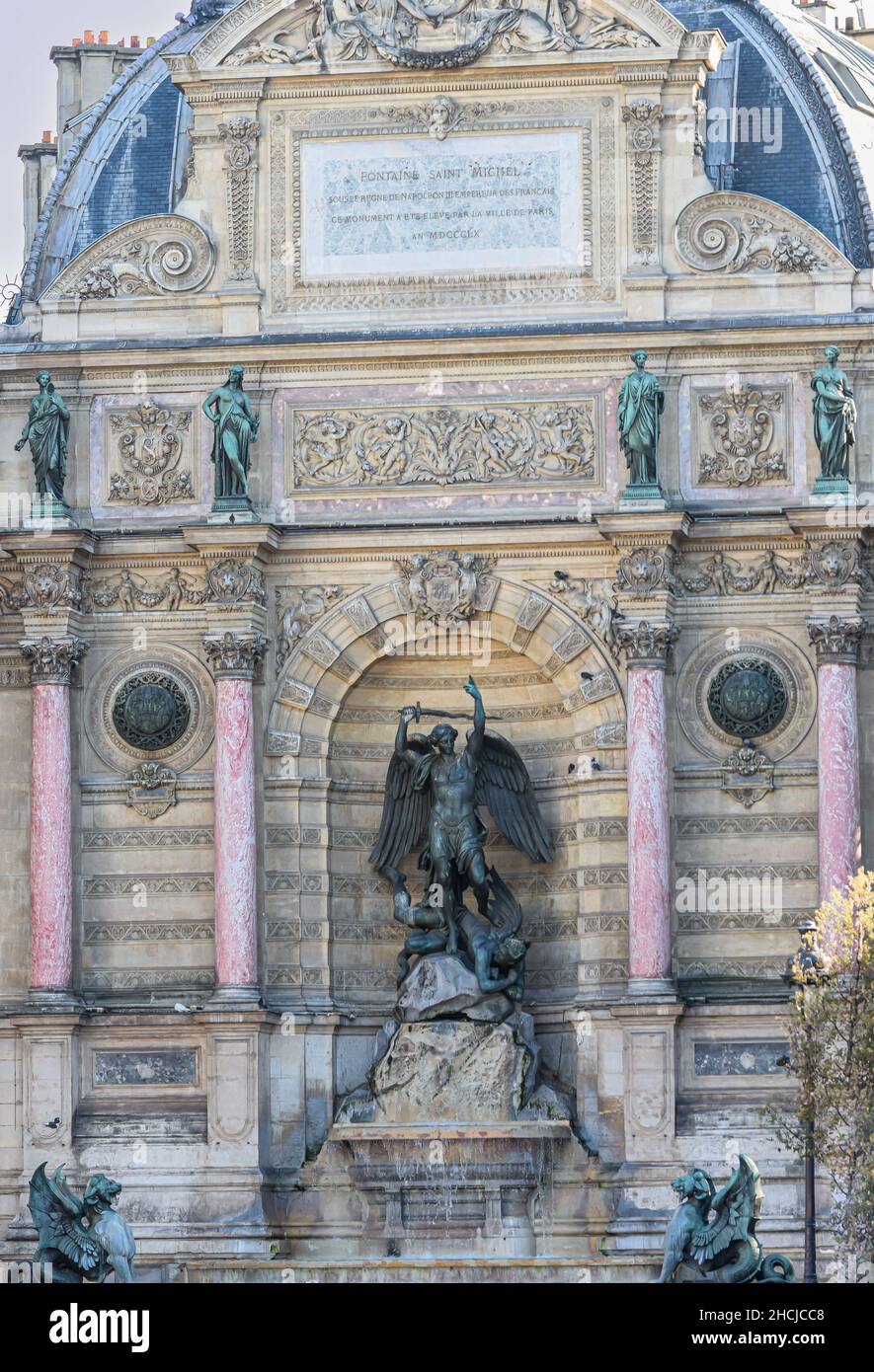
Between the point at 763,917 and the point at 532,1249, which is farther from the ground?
the point at 763,917

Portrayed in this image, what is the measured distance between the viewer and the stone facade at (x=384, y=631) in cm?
3625

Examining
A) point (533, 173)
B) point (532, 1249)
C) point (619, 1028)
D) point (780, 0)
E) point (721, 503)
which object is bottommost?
point (532, 1249)

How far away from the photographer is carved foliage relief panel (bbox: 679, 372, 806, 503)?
3691cm

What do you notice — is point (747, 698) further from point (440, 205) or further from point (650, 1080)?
point (440, 205)

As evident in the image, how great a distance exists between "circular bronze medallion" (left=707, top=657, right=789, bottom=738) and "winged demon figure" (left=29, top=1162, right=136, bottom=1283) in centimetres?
932

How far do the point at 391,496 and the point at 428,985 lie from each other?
17.0ft

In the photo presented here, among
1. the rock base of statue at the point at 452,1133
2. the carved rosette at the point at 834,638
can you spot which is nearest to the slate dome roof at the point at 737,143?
the carved rosette at the point at 834,638

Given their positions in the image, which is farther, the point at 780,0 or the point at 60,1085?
the point at 780,0

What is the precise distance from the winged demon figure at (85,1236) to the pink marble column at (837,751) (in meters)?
8.93

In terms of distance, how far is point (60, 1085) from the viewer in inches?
1441

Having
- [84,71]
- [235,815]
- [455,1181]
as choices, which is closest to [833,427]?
[235,815]

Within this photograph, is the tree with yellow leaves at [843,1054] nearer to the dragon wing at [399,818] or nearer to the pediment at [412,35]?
the dragon wing at [399,818]

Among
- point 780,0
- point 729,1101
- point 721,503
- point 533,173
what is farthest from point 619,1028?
point 780,0

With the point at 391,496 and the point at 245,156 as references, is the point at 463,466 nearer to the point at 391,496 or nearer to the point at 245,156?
the point at 391,496
